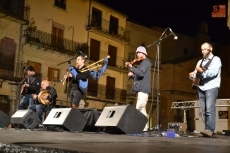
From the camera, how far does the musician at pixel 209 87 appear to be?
5.02m

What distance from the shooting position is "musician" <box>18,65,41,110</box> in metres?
7.51

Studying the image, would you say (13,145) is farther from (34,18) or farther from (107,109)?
(34,18)

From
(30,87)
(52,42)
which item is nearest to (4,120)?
(30,87)

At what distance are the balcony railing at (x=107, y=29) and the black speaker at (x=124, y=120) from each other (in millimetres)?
20109

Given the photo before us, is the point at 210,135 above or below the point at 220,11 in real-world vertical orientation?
below

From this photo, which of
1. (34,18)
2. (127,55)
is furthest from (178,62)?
(34,18)

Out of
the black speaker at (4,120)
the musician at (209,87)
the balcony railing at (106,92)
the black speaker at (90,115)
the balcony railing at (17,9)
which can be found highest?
the balcony railing at (17,9)

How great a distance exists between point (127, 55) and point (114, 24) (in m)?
2.86

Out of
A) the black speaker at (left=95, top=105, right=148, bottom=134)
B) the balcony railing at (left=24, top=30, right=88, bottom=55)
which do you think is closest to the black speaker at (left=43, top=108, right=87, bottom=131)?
the black speaker at (left=95, top=105, right=148, bottom=134)

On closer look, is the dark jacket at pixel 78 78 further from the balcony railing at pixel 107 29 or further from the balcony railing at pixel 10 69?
the balcony railing at pixel 107 29

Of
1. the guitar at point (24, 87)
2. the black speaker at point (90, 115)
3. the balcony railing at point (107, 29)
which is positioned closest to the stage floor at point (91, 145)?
the black speaker at point (90, 115)

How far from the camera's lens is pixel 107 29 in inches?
1025

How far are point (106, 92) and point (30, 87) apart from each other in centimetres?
1780

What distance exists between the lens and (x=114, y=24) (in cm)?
2652
